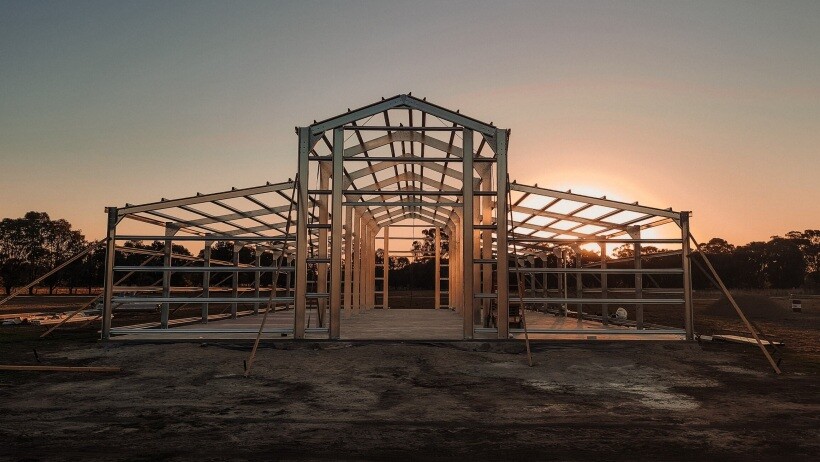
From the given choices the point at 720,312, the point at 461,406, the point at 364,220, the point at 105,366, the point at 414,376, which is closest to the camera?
the point at 461,406

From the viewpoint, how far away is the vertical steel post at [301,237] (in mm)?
10266

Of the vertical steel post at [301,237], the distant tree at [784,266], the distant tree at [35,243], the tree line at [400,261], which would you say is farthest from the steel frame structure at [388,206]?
the distant tree at [784,266]

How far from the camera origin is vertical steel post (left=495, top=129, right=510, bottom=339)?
10375 mm

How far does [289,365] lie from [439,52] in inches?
303

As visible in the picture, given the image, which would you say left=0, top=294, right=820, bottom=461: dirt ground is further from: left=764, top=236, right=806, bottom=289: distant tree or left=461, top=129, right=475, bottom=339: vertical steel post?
left=764, top=236, right=806, bottom=289: distant tree

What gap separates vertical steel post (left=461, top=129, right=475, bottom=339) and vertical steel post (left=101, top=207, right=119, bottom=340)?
6.77m

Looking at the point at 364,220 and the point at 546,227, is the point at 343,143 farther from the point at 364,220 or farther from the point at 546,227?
the point at 364,220

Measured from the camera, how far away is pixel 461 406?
616cm

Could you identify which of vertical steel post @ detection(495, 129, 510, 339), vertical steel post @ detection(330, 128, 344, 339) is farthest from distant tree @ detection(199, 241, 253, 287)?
vertical steel post @ detection(495, 129, 510, 339)

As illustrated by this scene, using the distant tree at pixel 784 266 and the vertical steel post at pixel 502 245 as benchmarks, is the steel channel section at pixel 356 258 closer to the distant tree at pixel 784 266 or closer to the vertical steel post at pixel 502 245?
the vertical steel post at pixel 502 245

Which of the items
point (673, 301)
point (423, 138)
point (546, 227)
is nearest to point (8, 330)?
point (423, 138)

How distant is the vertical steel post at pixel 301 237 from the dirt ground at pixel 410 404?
0.53 metres

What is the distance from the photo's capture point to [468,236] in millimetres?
10516

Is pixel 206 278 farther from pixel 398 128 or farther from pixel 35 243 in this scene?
pixel 35 243
